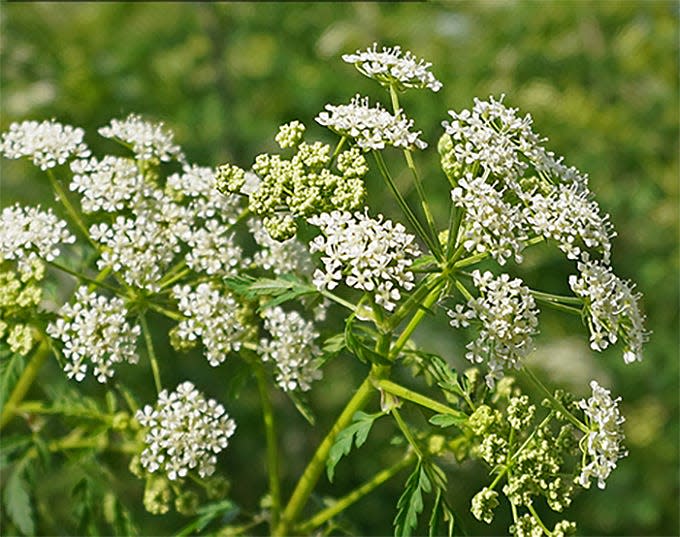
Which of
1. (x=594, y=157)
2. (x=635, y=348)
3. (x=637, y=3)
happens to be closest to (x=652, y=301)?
(x=594, y=157)

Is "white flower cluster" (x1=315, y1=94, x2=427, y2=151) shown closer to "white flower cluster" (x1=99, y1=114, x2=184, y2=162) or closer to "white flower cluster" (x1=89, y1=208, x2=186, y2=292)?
"white flower cluster" (x1=89, y1=208, x2=186, y2=292)

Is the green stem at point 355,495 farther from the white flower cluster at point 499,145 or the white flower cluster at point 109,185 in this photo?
the white flower cluster at point 109,185

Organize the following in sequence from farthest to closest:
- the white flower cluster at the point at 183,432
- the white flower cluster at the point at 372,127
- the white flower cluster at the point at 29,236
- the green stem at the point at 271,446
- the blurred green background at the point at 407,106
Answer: the blurred green background at the point at 407,106, the green stem at the point at 271,446, the white flower cluster at the point at 29,236, the white flower cluster at the point at 183,432, the white flower cluster at the point at 372,127

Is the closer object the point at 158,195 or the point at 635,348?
the point at 635,348

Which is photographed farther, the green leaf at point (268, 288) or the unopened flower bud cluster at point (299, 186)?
the green leaf at point (268, 288)

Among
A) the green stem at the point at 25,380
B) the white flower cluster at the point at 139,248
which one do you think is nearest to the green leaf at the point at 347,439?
the white flower cluster at the point at 139,248

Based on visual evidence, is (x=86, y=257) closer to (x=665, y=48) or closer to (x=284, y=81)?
(x=284, y=81)
